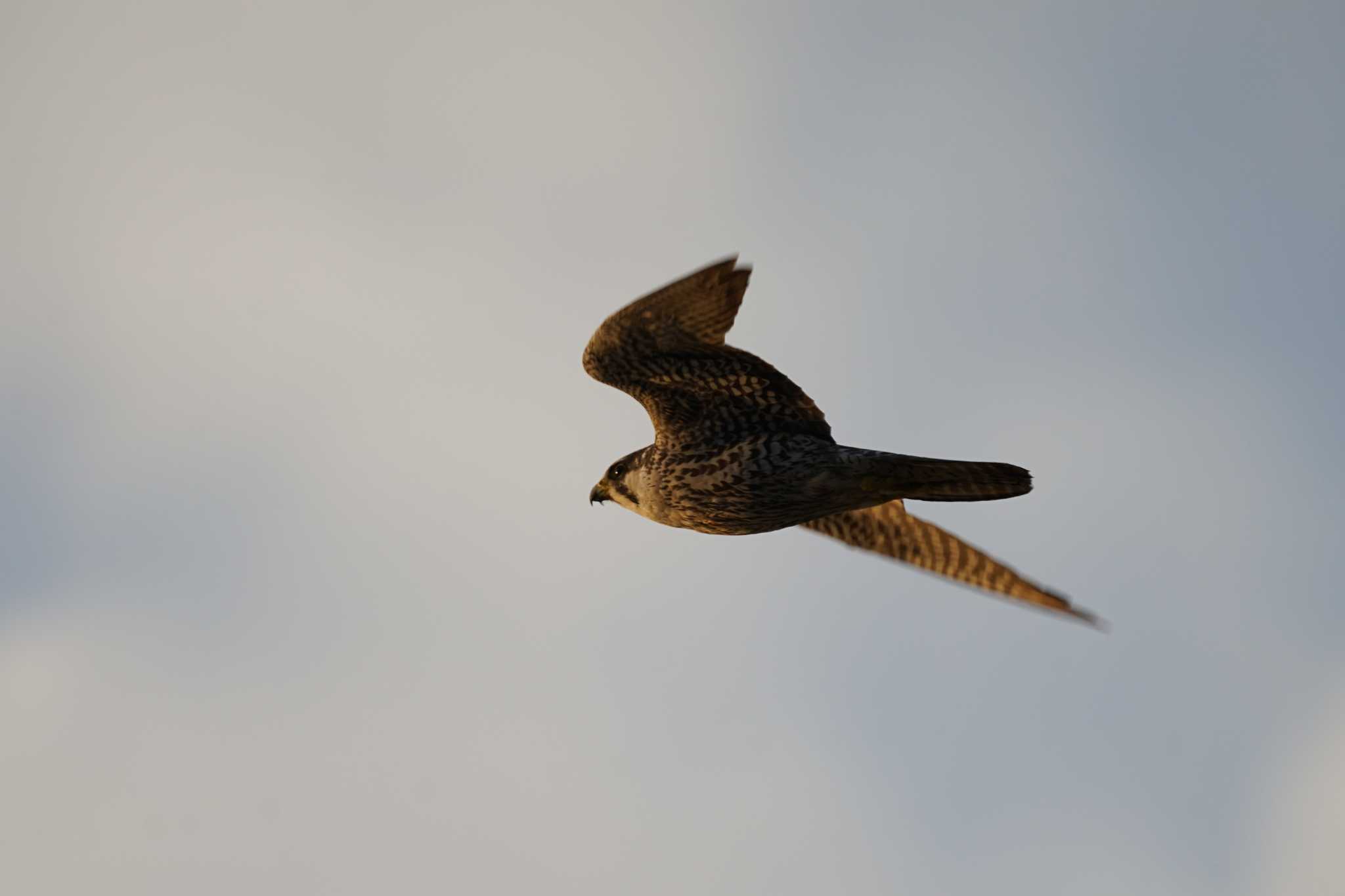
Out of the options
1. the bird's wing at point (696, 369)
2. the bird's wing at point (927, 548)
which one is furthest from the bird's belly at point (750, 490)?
the bird's wing at point (927, 548)

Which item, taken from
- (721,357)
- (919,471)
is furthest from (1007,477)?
(721,357)

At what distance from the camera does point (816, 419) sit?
868 cm

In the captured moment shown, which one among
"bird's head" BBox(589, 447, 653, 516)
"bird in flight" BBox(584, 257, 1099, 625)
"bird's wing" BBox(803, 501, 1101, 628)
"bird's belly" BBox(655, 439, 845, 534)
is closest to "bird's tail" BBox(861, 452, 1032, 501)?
"bird in flight" BBox(584, 257, 1099, 625)

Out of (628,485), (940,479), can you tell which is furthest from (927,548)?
(628,485)

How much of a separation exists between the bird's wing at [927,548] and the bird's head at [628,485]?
1.56 metres

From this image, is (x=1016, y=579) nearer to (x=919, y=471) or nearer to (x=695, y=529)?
(x=919, y=471)

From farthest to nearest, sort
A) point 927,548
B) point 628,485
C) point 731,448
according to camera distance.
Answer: point 927,548
point 628,485
point 731,448

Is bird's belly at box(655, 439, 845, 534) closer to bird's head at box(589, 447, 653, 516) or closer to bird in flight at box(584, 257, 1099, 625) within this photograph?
bird in flight at box(584, 257, 1099, 625)

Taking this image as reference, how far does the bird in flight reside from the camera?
7.91 metres

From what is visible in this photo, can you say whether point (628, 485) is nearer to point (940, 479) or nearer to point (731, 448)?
point (731, 448)

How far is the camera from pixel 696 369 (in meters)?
8.49

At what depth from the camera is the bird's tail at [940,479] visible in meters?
7.73

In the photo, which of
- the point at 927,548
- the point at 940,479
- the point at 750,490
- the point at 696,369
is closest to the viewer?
the point at 940,479

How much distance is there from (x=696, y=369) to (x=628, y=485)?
4.81 ft
